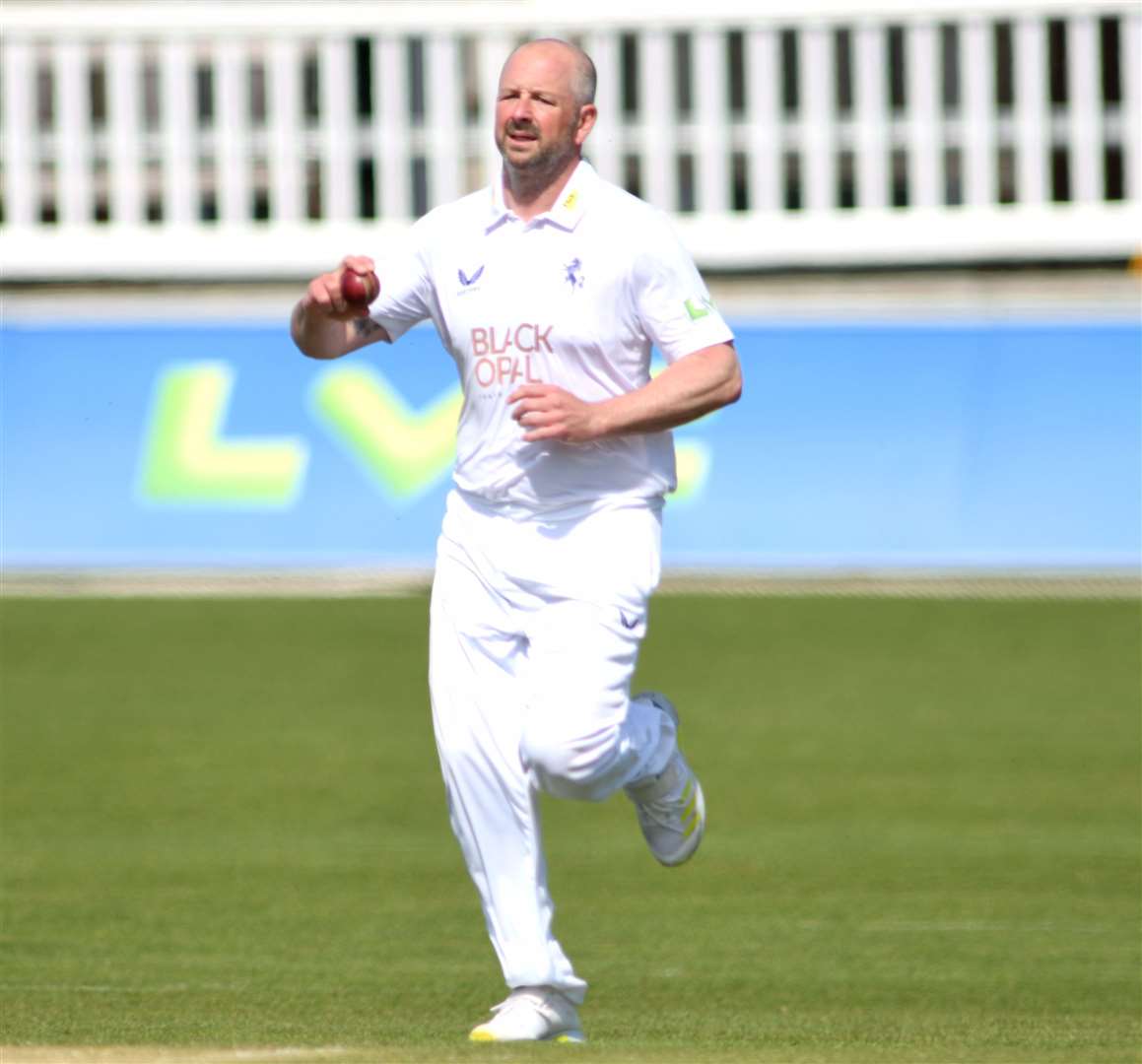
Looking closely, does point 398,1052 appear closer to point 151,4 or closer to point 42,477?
point 42,477

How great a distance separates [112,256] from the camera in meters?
16.0

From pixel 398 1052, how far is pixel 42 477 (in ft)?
28.6

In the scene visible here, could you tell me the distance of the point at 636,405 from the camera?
221 inches

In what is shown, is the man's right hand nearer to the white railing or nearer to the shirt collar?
the shirt collar

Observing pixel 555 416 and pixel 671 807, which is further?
pixel 671 807

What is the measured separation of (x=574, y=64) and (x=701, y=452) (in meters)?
7.51

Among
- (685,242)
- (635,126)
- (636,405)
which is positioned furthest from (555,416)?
(635,126)

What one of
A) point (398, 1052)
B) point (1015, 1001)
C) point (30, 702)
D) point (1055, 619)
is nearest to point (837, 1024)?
point (1015, 1001)

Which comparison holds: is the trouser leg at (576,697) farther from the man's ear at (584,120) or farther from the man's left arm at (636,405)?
the man's ear at (584,120)

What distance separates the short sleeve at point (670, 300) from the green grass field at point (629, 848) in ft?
4.73

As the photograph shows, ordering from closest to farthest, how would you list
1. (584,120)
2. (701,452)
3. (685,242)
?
(584,120) < (701,452) < (685,242)

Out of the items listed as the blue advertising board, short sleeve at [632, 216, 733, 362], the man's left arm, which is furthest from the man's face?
the blue advertising board

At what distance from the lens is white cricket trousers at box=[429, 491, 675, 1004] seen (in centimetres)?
577

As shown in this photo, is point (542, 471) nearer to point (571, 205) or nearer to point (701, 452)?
point (571, 205)
